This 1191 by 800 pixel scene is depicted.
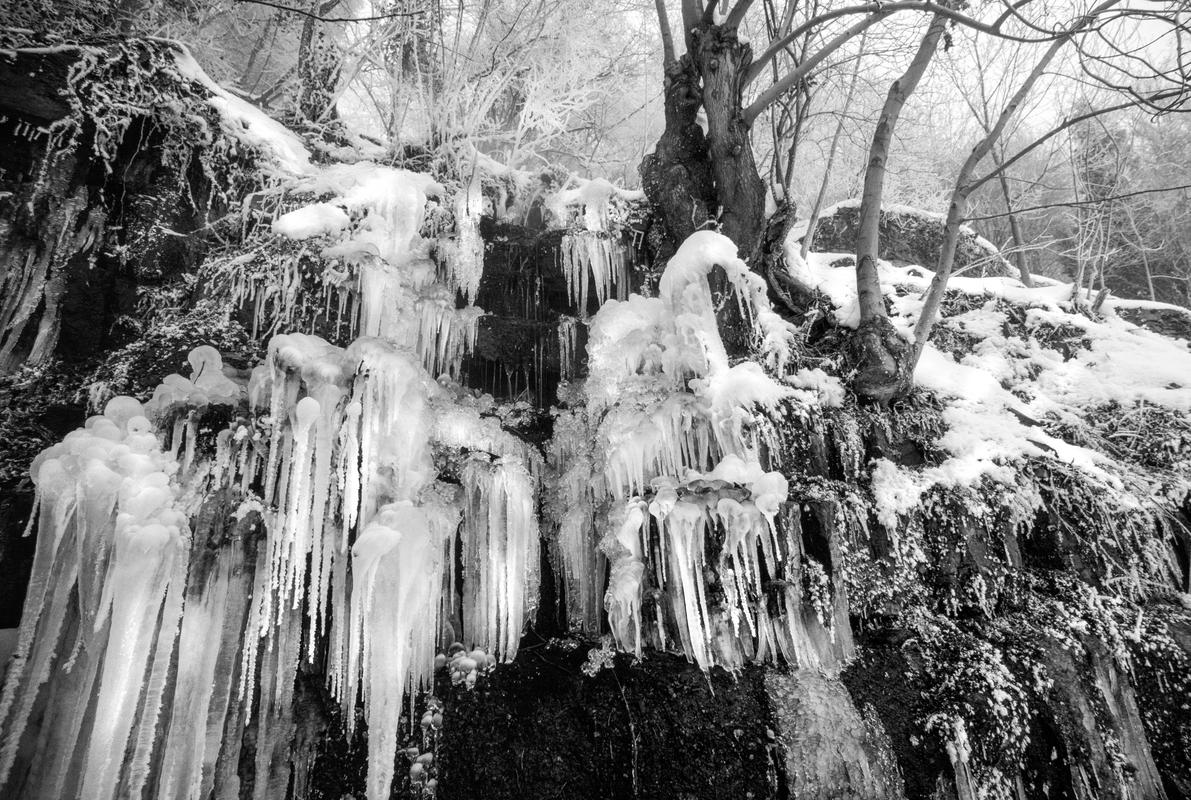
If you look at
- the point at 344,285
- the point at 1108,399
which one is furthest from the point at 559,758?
the point at 1108,399

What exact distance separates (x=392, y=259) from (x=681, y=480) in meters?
3.00

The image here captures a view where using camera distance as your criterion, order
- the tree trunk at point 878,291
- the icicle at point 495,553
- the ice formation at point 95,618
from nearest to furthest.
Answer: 1. the ice formation at point 95,618
2. the icicle at point 495,553
3. the tree trunk at point 878,291

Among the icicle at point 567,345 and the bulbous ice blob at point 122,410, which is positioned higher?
the icicle at point 567,345

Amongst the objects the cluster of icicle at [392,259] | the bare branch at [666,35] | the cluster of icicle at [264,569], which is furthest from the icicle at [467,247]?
the bare branch at [666,35]

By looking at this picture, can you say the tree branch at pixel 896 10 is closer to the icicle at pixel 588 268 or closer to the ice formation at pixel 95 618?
the icicle at pixel 588 268

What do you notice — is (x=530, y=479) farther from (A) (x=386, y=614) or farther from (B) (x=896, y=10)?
(B) (x=896, y=10)

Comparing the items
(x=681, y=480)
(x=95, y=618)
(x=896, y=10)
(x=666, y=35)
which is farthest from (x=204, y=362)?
(x=666, y=35)

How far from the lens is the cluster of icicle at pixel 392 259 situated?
4.18 metres

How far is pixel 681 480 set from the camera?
12.1ft

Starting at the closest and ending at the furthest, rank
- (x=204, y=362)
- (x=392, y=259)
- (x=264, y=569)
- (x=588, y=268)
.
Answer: (x=264, y=569), (x=204, y=362), (x=392, y=259), (x=588, y=268)

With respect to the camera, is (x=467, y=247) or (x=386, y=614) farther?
(x=467, y=247)

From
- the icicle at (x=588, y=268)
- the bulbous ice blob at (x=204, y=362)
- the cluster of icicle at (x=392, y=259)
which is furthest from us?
the icicle at (x=588, y=268)

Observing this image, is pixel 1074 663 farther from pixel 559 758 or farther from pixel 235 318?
pixel 235 318

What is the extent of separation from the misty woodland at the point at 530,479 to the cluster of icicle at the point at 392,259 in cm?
3
